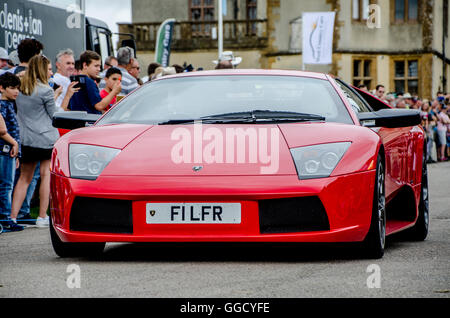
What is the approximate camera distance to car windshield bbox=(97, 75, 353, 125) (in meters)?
6.57

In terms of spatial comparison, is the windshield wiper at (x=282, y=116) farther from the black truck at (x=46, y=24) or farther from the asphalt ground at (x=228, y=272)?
the black truck at (x=46, y=24)

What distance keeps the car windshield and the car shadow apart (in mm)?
877

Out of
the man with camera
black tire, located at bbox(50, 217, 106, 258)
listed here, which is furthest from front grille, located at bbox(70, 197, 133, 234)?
the man with camera

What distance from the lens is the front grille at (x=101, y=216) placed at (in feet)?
19.1

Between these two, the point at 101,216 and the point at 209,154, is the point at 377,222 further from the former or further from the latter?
the point at 101,216

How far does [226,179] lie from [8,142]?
3.95 metres

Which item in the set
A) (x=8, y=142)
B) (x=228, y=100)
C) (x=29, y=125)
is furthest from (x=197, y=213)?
(x=29, y=125)

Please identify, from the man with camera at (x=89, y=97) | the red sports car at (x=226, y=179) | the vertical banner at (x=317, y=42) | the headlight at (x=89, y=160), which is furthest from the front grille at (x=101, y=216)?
the vertical banner at (x=317, y=42)

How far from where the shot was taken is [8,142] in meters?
9.11

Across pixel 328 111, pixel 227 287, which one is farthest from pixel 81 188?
pixel 328 111

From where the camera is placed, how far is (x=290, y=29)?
45000 mm

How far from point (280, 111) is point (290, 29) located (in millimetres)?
38952

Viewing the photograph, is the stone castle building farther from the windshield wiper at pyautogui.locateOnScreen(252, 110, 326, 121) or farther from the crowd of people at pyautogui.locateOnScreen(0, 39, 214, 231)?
the windshield wiper at pyautogui.locateOnScreen(252, 110, 326, 121)
